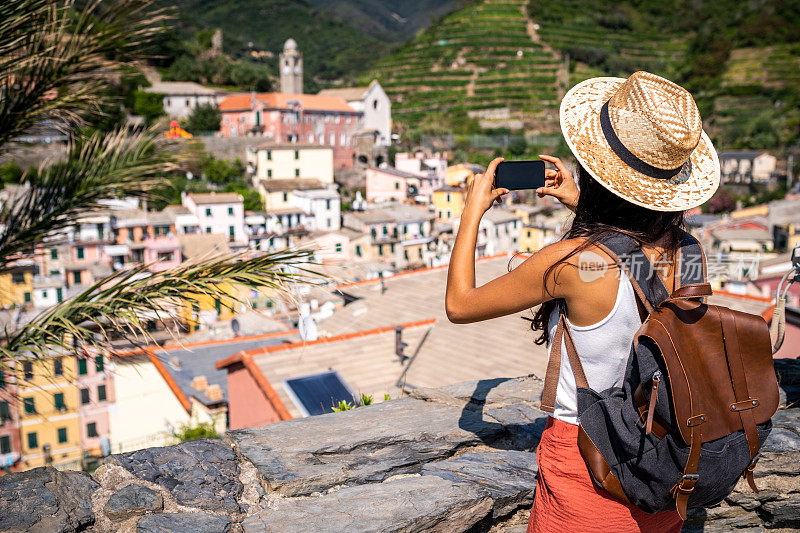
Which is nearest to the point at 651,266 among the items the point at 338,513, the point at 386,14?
the point at 338,513

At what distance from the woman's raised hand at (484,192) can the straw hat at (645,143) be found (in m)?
0.19

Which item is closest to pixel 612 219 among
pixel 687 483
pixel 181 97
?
pixel 687 483

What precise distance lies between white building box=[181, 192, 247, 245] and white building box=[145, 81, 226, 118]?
495 inches

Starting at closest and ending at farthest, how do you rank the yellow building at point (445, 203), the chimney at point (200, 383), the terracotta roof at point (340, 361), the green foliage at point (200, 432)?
the terracotta roof at point (340, 361) → the green foliage at point (200, 432) → the chimney at point (200, 383) → the yellow building at point (445, 203)

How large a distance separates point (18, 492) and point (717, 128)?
2241 inches

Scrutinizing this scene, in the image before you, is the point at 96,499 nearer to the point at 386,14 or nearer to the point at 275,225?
the point at 275,225

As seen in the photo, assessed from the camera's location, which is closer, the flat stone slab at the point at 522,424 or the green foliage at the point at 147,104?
the flat stone slab at the point at 522,424

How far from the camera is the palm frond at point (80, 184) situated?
4.25 metres

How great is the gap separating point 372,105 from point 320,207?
16.7 metres

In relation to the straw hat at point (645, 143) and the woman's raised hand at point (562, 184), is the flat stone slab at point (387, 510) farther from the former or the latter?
the straw hat at point (645, 143)

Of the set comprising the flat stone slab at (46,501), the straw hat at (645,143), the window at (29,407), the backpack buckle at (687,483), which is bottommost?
the window at (29,407)

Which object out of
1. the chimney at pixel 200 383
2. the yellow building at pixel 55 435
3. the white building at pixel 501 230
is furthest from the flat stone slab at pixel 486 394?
the white building at pixel 501 230

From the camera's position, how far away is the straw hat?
4.61 feet

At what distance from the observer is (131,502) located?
5.90 feet
